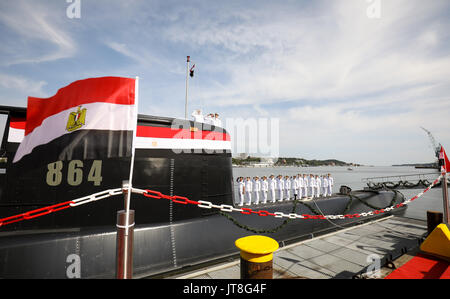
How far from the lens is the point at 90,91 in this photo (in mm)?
2545

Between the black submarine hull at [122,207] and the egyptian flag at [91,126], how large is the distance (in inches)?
0.9

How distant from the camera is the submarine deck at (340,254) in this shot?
192 inches

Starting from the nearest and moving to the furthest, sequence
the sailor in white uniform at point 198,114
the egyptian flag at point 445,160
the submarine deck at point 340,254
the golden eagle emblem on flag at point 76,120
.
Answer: the golden eagle emblem on flag at point 76,120 → the submarine deck at point 340,254 → the egyptian flag at point 445,160 → the sailor in white uniform at point 198,114

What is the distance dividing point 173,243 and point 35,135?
3.45 metres

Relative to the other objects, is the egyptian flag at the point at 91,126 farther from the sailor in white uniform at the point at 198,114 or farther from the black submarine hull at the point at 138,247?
the sailor in white uniform at the point at 198,114

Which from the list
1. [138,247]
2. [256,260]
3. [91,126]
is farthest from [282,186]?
[91,126]

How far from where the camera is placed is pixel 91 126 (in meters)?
2.45

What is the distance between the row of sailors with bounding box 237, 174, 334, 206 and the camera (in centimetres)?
1062

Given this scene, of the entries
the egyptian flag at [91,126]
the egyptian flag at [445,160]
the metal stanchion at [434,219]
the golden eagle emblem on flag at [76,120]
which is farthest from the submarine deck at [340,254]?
the golden eagle emblem on flag at [76,120]

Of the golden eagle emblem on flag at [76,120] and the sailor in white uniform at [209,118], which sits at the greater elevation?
the sailor in white uniform at [209,118]

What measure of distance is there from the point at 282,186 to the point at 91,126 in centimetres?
1078

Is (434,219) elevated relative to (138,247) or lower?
elevated

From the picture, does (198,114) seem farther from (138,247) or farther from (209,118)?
(138,247)
